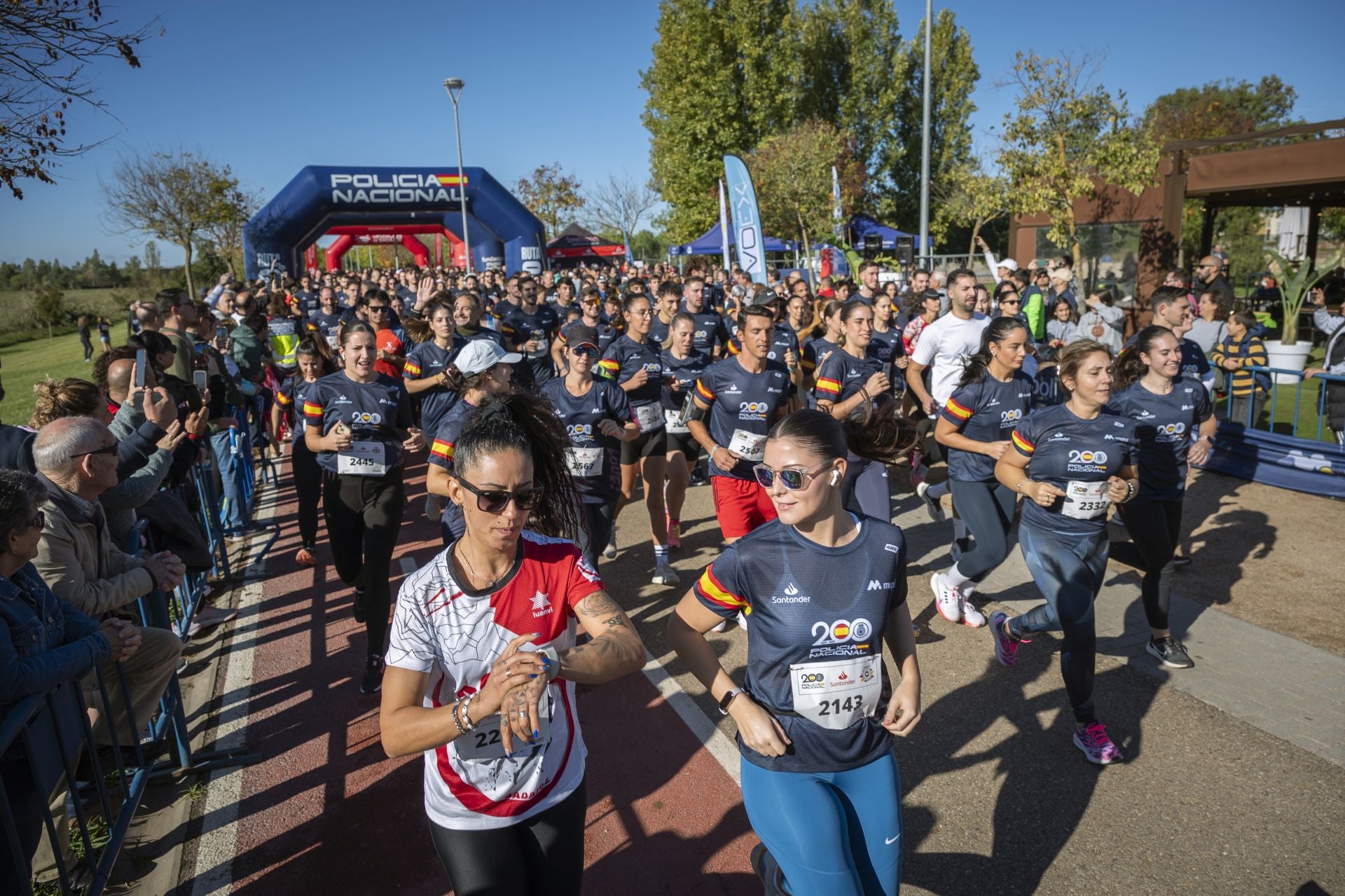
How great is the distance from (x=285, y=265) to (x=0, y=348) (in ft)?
51.7

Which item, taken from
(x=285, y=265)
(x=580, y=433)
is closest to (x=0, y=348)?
(x=285, y=265)

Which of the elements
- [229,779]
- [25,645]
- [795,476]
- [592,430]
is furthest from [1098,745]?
[25,645]

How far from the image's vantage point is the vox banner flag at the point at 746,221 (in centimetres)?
1488

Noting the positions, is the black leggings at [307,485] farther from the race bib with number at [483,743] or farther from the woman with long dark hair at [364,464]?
the race bib with number at [483,743]

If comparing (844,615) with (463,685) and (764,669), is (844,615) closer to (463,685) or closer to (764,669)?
(764,669)

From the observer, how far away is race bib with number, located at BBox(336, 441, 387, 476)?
5.27 meters

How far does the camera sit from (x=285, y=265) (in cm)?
2886

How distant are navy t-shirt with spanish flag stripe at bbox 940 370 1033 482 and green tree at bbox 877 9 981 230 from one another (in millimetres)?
38646

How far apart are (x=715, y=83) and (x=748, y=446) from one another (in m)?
35.1

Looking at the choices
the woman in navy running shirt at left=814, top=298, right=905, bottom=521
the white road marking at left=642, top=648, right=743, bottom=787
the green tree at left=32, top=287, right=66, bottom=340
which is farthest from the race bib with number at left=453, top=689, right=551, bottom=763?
the green tree at left=32, top=287, right=66, bottom=340

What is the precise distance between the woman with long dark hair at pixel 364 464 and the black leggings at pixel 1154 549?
4.49 metres

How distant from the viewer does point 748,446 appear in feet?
18.5

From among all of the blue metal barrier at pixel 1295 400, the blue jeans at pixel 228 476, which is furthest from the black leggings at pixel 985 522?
the blue jeans at pixel 228 476

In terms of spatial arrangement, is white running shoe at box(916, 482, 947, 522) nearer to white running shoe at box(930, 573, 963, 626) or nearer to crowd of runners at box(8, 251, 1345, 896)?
crowd of runners at box(8, 251, 1345, 896)
